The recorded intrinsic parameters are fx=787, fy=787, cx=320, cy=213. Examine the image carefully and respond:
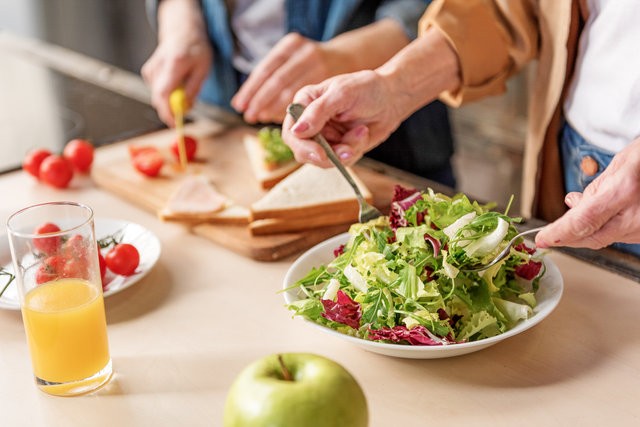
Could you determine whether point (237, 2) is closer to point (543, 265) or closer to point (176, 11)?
point (176, 11)

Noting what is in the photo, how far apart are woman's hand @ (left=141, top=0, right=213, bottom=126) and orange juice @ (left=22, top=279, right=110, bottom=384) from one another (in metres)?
1.12

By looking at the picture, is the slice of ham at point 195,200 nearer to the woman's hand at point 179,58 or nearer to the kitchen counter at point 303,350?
the kitchen counter at point 303,350

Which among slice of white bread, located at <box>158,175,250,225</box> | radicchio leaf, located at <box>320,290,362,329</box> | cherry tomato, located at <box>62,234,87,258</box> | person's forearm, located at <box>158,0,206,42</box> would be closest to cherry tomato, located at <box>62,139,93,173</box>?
slice of white bread, located at <box>158,175,250,225</box>

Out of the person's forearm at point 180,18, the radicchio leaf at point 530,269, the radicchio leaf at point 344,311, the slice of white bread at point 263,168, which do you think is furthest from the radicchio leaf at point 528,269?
the person's forearm at point 180,18

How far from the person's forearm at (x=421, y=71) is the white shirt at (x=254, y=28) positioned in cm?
67

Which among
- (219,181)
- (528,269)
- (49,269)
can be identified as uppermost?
(49,269)

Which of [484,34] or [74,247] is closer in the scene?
[74,247]

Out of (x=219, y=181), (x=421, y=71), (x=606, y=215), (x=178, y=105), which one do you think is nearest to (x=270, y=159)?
(x=219, y=181)

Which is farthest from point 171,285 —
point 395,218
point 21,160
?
point 21,160

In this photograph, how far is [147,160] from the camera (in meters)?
1.95

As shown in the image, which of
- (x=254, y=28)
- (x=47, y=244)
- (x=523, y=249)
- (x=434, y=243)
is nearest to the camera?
(x=47, y=244)

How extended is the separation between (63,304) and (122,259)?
33cm

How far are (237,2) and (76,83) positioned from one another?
76cm

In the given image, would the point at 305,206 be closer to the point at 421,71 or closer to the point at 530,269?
the point at 421,71
